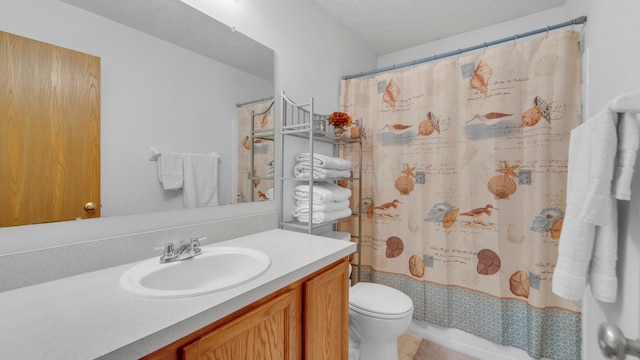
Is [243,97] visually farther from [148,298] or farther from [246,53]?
[148,298]

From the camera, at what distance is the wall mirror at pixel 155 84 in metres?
0.92

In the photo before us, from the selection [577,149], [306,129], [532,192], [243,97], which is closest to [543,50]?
[532,192]

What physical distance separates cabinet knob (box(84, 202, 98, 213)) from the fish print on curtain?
1.97 feet

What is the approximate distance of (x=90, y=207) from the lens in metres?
0.95

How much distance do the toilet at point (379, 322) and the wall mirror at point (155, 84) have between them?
0.91 meters

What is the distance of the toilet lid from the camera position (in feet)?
4.69

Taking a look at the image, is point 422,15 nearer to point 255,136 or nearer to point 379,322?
point 255,136

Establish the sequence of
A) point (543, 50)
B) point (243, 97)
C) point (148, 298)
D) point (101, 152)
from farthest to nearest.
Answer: point (543, 50), point (243, 97), point (101, 152), point (148, 298)

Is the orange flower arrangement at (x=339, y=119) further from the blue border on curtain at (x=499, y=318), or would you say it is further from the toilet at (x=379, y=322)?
the blue border on curtain at (x=499, y=318)

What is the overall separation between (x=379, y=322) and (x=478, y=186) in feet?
3.45

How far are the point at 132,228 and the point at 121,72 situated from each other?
1.98ft

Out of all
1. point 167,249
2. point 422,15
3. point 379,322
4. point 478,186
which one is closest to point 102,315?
point 167,249

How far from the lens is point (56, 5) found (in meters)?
0.85

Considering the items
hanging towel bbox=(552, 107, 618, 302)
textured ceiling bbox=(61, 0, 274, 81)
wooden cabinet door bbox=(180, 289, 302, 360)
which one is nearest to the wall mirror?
textured ceiling bbox=(61, 0, 274, 81)
